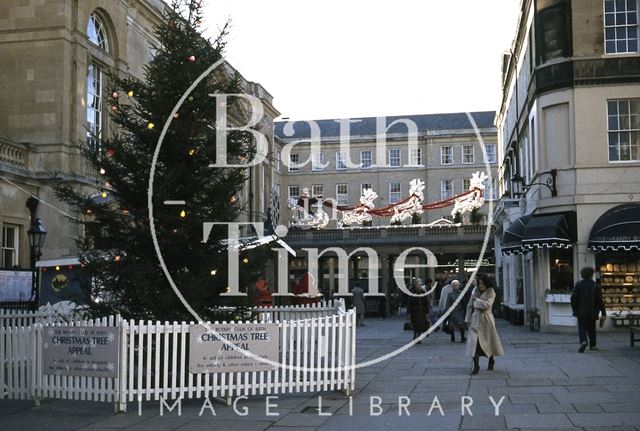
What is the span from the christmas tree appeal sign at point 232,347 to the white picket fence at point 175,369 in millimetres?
116

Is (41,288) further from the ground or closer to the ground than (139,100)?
closer to the ground

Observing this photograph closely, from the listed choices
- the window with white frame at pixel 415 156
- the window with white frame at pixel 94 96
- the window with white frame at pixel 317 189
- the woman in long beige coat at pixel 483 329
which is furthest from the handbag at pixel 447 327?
the window with white frame at pixel 317 189

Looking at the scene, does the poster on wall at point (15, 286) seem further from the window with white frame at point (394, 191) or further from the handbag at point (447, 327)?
the window with white frame at point (394, 191)

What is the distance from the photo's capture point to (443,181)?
267 ft

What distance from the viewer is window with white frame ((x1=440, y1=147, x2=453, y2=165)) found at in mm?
81688

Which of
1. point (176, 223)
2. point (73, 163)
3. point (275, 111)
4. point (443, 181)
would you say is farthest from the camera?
point (443, 181)

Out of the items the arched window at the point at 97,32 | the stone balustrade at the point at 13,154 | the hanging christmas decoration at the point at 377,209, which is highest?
the arched window at the point at 97,32

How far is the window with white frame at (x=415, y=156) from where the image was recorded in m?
82.6

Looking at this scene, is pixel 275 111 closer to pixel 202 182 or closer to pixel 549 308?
pixel 549 308

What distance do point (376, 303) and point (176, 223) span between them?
31.5 m

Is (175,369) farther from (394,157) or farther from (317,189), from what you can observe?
(394,157)

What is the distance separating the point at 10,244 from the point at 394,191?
187 feet

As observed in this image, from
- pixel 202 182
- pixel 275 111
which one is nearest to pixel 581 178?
pixel 202 182

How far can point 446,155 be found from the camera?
81.9 m
